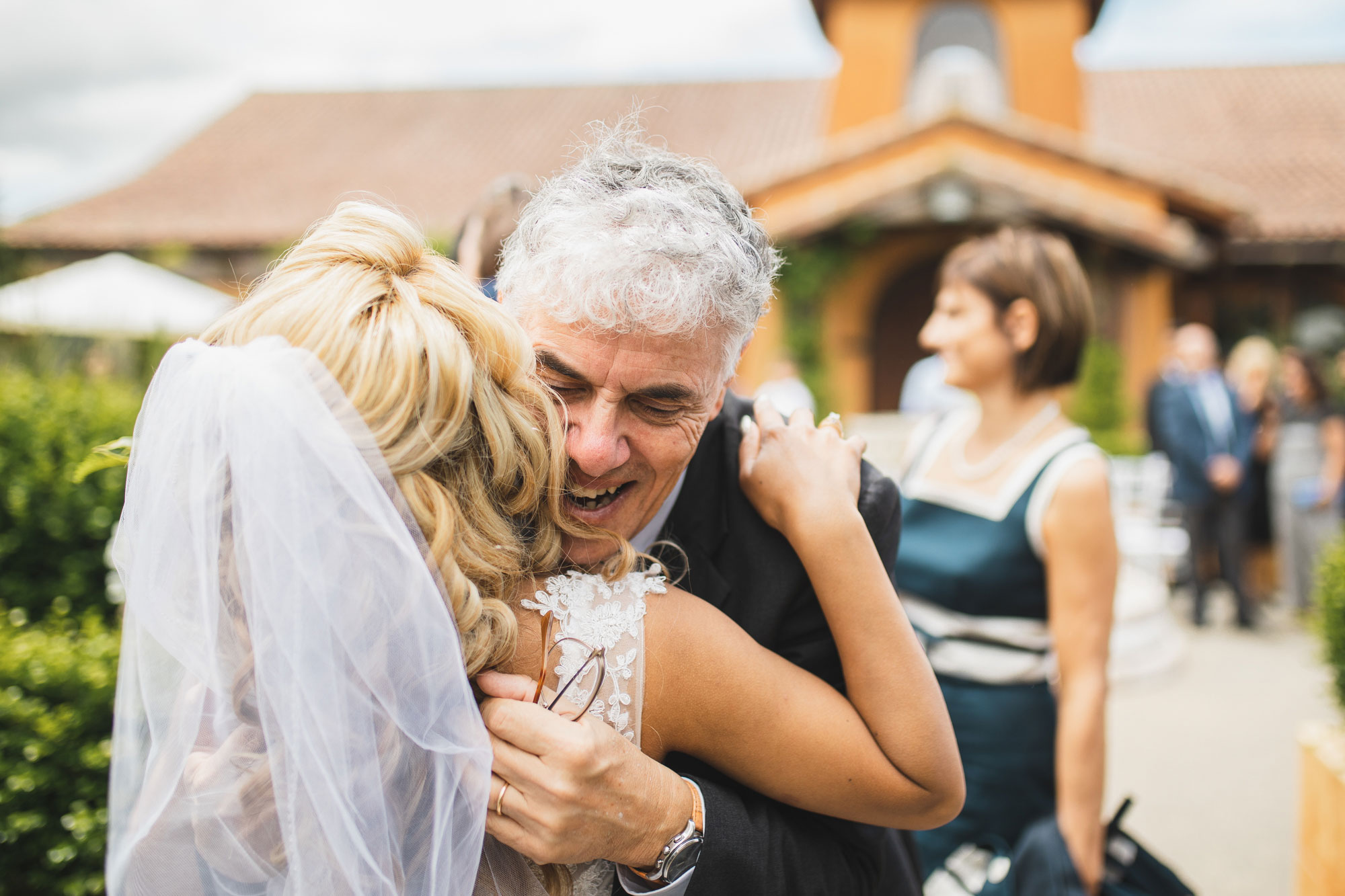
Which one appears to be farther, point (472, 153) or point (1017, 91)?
point (472, 153)

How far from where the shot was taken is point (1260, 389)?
943 cm

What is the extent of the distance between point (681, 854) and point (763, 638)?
0.40 meters

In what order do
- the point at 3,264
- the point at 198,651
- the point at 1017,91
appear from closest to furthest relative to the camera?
1. the point at 198,651
2. the point at 3,264
3. the point at 1017,91

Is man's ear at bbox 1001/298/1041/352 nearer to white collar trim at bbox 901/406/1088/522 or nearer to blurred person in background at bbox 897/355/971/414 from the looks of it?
white collar trim at bbox 901/406/1088/522

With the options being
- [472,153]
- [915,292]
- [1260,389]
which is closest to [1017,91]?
[915,292]

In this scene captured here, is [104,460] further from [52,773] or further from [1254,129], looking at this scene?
[1254,129]

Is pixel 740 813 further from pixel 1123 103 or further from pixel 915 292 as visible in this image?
pixel 1123 103

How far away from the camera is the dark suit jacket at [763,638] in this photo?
1.52 metres

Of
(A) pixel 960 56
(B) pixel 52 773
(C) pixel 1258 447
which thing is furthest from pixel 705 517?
(A) pixel 960 56

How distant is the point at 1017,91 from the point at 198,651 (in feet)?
58.1

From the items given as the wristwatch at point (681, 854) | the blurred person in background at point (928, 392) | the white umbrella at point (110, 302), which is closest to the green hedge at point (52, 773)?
the wristwatch at point (681, 854)

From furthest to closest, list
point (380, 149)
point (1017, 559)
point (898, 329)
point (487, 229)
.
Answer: point (380, 149) → point (898, 329) → point (487, 229) → point (1017, 559)

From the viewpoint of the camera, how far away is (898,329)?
15.4 m

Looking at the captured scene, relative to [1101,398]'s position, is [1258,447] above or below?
above
